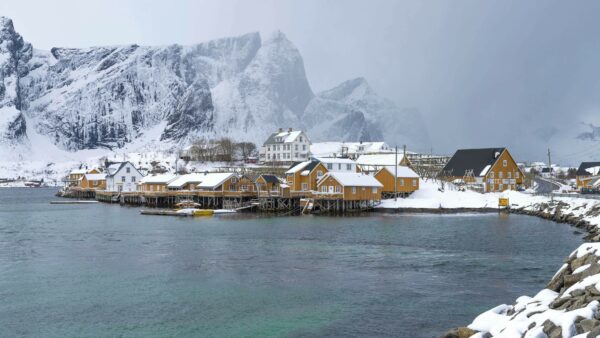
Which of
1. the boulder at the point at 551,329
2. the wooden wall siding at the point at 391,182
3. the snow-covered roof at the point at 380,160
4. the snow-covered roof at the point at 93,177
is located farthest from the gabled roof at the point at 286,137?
the boulder at the point at 551,329

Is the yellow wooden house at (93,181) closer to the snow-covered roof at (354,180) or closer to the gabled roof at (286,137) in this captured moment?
the gabled roof at (286,137)

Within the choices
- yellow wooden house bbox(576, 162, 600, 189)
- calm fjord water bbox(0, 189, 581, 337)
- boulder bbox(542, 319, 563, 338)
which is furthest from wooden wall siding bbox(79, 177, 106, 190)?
boulder bbox(542, 319, 563, 338)

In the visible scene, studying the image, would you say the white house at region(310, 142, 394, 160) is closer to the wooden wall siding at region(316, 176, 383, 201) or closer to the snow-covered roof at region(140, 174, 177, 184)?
the snow-covered roof at region(140, 174, 177, 184)

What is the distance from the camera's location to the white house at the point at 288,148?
12669 cm

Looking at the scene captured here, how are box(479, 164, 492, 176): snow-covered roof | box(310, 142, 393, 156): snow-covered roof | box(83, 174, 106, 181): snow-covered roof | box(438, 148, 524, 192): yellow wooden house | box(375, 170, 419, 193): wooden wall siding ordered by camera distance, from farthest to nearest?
box(310, 142, 393, 156): snow-covered roof < box(83, 174, 106, 181): snow-covered roof < box(438, 148, 524, 192): yellow wooden house < box(479, 164, 492, 176): snow-covered roof < box(375, 170, 419, 193): wooden wall siding

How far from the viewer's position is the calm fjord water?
19406mm

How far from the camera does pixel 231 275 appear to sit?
90.4ft

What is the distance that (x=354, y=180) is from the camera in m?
68.4

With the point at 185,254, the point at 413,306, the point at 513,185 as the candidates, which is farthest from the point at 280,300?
the point at 513,185

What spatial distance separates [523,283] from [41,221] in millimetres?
51491

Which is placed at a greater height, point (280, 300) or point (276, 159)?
point (276, 159)

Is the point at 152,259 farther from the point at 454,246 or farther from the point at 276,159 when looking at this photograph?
the point at 276,159

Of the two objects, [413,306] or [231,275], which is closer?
[413,306]

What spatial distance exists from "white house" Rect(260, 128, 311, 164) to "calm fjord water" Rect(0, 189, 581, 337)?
7794cm
